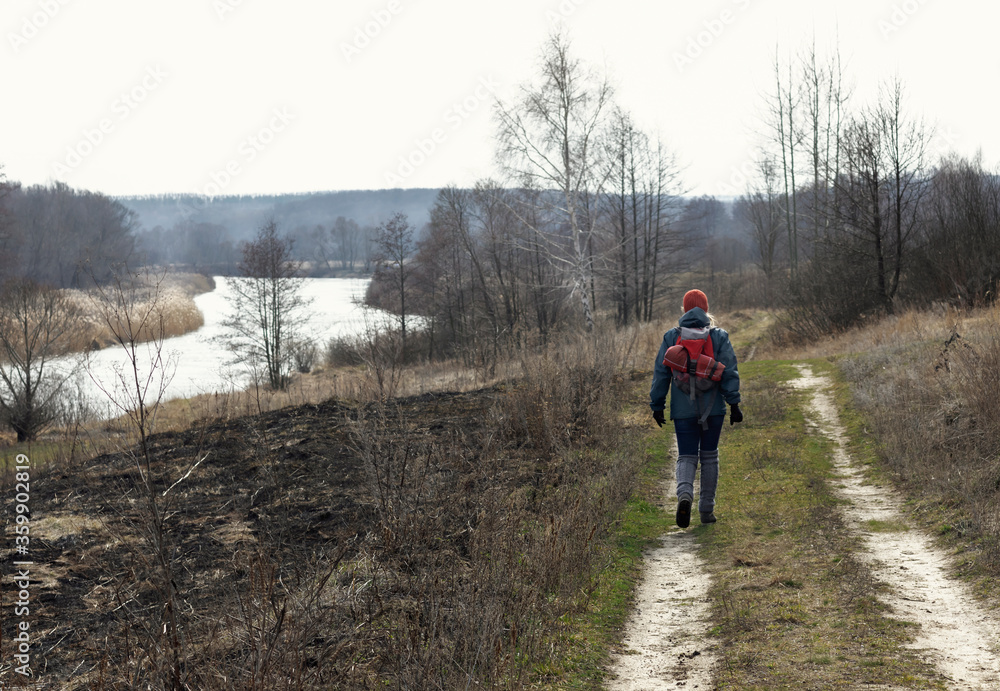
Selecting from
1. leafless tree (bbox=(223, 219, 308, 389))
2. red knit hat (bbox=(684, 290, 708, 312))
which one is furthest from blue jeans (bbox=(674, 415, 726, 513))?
leafless tree (bbox=(223, 219, 308, 389))

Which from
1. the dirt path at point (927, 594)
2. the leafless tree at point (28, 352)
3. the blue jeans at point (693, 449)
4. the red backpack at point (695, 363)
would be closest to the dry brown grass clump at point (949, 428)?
the dirt path at point (927, 594)

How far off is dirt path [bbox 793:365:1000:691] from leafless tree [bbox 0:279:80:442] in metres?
22.8

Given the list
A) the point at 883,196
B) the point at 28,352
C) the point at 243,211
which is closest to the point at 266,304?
the point at 28,352

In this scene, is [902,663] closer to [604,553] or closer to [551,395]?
[604,553]

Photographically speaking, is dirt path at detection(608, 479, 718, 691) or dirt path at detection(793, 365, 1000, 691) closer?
dirt path at detection(793, 365, 1000, 691)

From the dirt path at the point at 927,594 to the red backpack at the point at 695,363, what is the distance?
1.89 metres

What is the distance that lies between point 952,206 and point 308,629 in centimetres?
2313

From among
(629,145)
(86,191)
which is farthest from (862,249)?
(86,191)

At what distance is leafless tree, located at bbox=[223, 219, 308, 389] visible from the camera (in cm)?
3306

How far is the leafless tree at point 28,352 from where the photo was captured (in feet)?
71.3

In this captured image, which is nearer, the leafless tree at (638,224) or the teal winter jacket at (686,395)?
the teal winter jacket at (686,395)

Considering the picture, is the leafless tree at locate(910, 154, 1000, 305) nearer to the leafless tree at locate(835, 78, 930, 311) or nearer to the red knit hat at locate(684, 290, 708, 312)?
the leafless tree at locate(835, 78, 930, 311)

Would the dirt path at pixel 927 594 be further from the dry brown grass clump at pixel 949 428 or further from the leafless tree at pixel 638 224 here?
the leafless tree at pixel 638 224

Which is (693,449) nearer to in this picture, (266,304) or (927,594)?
(927,594)
